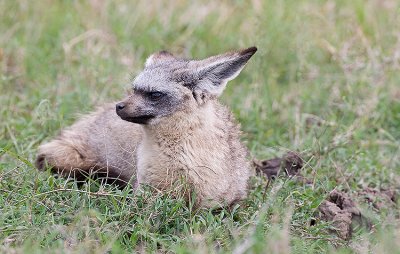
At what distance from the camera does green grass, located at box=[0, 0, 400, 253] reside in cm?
577

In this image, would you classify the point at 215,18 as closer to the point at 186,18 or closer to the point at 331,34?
the point at 186,18

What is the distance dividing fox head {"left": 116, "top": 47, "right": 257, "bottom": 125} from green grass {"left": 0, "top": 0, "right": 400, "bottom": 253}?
62 centimetres

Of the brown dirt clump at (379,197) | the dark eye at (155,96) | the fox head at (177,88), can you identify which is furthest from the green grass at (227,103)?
the dark eye at (155,96)

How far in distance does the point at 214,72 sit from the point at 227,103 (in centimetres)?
274

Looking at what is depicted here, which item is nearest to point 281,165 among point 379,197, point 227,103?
point 379,197

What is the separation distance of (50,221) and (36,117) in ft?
8.07

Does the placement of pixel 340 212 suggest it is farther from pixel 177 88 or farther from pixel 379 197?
pixel 177 88

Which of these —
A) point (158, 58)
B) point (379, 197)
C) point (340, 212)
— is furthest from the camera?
point (379, 197)

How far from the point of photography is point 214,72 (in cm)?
650

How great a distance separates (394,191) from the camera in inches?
293

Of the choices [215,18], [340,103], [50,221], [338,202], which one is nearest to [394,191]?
[338,202]

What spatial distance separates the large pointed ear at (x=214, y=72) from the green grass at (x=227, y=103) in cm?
93

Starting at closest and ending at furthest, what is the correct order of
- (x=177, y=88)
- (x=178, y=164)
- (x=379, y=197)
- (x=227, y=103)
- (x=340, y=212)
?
(x=178, y=164) → (x=177, y=88) → (x=340, y=212) → (x=379, y=197) → (x=227, y=103)

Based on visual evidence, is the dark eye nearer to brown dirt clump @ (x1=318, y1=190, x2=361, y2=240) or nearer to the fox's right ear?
the fox's right ear
